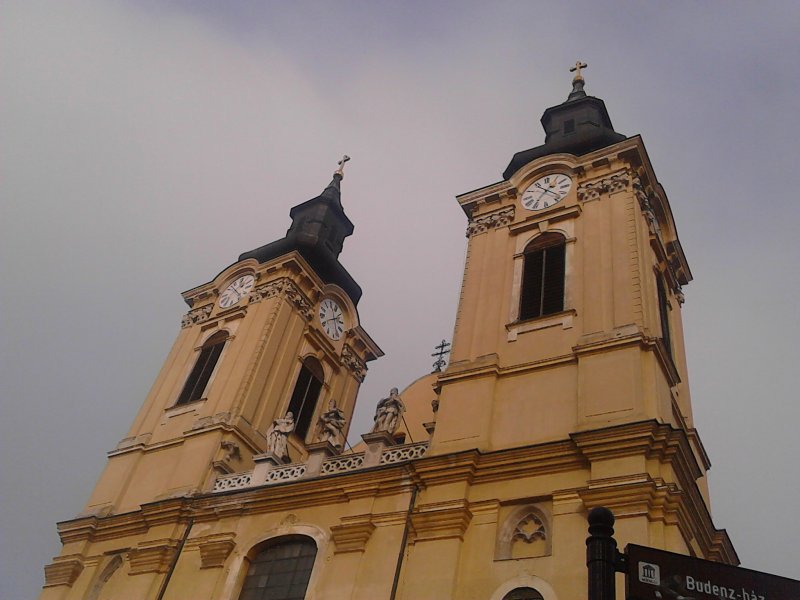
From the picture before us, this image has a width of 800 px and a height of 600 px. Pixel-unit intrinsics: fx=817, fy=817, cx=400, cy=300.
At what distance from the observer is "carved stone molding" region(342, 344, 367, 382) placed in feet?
85.6

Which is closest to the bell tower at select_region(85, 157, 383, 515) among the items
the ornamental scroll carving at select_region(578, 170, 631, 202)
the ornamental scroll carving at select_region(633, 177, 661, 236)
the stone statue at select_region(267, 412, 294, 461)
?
the stone statue at select_region(267, 412, 294, 461)

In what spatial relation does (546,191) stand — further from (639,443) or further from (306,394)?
(306,394)

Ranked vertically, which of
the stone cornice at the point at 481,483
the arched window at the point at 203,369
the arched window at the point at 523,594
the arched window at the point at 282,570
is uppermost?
the arched window at the point at 203,369

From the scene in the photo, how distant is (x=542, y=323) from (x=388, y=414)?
388 cm

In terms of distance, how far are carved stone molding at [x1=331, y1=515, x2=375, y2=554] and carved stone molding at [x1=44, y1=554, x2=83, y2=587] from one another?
7.65 meters

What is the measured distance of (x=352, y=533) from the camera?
50.5 ft

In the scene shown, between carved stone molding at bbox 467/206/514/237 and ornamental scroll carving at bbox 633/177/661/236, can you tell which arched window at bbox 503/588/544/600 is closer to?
ornamental scroll carving at bbox 633/177/661/236

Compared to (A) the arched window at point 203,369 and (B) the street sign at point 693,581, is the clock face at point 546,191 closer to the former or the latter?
(A) the arched window at point 203,369

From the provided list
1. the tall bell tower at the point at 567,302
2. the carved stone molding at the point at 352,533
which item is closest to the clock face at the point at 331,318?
the tall bell tower at the point at 567,302

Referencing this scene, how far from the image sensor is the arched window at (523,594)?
12602 millimetres

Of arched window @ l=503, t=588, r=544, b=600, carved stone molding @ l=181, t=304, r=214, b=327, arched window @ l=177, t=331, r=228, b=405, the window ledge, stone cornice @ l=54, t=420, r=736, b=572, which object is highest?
carved stone molding @ l=181, t=304, r=214, b=327

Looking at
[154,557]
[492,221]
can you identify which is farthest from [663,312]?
[154,557]

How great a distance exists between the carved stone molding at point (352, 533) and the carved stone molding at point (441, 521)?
106cm

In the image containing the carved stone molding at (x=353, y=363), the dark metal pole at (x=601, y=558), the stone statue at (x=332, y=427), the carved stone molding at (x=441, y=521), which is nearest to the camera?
the dark metal pole at (x=601, y=558)
